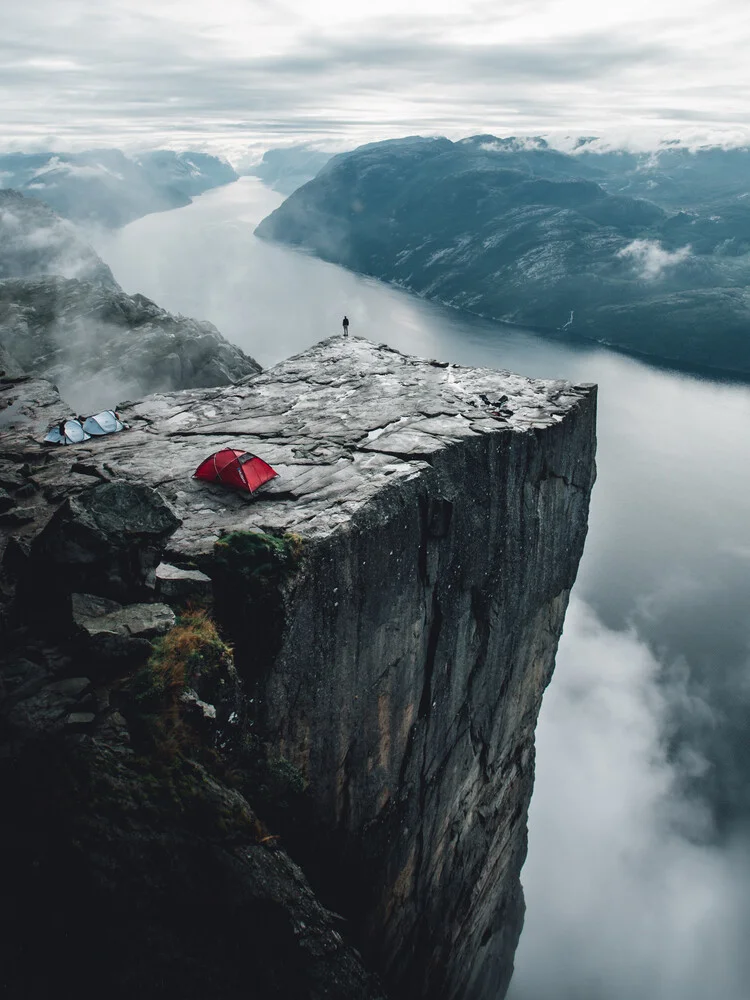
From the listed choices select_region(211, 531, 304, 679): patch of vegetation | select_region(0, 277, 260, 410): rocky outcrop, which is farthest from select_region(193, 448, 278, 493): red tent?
select_region(0, 277, 260, 410): rocky outcrop

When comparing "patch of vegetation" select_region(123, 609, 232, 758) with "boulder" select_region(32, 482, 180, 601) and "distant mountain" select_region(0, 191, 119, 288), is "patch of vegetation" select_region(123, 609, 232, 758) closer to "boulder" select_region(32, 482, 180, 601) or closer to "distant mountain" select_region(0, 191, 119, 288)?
"boulder" select_region(32, 482, 180, 601)

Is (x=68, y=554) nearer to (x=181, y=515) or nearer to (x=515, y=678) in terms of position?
(x=181, y=515)

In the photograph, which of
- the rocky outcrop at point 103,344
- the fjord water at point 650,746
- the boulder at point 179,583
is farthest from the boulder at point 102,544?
the rocky outcrop at point 103,344

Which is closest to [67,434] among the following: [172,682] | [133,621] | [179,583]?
[179,583]

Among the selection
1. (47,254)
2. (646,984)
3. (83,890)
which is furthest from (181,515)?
(47,254)

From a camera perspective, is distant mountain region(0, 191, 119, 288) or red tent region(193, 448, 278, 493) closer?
red tent region(193, 448, 278, 493)

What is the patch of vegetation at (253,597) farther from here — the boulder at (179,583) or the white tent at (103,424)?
the white tent at (103,424)

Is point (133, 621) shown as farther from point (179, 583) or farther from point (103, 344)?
point (103, 344)
